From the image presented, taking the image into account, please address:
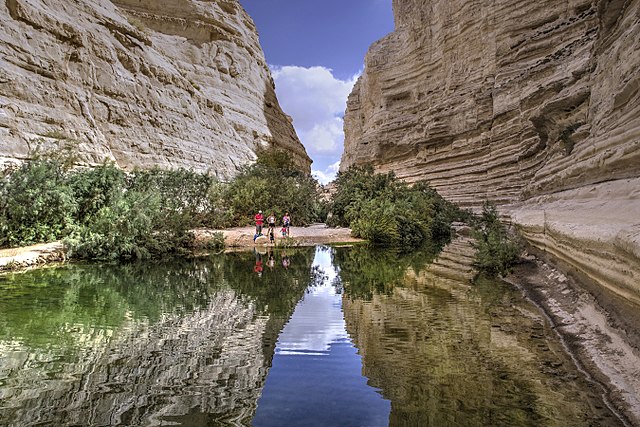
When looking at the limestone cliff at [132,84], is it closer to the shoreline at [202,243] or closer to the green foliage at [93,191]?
the green foliage at [93,191]

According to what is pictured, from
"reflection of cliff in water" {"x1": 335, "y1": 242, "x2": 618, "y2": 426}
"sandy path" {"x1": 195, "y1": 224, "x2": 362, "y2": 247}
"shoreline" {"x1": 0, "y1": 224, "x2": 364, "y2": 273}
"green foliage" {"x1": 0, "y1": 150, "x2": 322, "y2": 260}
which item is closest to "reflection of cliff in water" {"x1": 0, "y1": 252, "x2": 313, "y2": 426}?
"reflection of cliff in water" {"x1": 335, "y1": 242, "x2": 618, "y2": 426}

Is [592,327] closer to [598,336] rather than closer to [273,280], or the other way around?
[598,336]

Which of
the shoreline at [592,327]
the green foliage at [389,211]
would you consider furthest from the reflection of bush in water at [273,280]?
the green foliage at [389,211]

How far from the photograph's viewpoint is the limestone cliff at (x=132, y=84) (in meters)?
17.0

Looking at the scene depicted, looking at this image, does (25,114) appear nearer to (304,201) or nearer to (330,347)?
(304,201)

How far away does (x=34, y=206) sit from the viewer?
10367 millimetres

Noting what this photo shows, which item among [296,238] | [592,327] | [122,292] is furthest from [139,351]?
[296,238]

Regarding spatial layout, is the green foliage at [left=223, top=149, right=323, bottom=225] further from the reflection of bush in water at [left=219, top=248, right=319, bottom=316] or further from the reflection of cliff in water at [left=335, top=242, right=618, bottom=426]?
the reflection of cliff in water at [left=335, top=242, right=618, bottom=426]

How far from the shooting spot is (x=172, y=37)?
3453 centimetres

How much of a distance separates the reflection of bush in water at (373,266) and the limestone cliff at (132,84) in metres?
12.7

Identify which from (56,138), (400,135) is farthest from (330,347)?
(400,135)

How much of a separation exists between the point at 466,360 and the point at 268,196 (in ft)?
61.4

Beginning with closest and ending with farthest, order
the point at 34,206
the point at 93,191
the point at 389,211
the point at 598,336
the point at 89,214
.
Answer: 1. the point at 598,336
2. the point at 34,206
3. the point at 89,214
4. the point at 93,191
5. the point at 389,211

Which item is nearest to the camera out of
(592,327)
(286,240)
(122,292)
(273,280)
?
(592,327)
